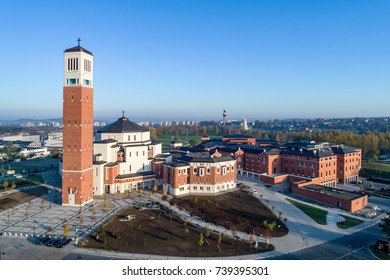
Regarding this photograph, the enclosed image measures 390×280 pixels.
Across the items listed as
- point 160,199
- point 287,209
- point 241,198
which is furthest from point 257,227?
point 160,199

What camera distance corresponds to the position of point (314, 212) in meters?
36.0

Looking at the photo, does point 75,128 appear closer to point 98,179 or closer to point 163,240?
point 98,179

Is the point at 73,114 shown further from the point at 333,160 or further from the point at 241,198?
the point at 333,160

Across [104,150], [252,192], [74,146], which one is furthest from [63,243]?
[252,192]

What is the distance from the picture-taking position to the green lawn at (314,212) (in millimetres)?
33312

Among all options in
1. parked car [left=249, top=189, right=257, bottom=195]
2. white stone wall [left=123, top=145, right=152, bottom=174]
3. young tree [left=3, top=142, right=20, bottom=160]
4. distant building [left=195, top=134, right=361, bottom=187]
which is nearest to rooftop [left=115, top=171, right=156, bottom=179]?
white stone wall [left=123, top=145, right=152, bottom=174]

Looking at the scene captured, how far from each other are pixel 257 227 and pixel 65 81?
2787cm

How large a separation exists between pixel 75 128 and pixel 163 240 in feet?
62.0

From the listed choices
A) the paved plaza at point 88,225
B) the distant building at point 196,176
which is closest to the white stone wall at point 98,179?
the paved plaza at point 88,225

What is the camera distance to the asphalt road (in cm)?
2388

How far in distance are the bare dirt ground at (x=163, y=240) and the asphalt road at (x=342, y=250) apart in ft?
8.42

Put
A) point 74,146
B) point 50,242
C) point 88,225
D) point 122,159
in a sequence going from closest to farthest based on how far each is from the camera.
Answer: point 50,242 → point 88,225 → point 74,146 → point 122,159

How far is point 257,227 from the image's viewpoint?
30469 millimetres

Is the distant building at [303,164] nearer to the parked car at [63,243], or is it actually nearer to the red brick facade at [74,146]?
the red brick facade at [74,146]
